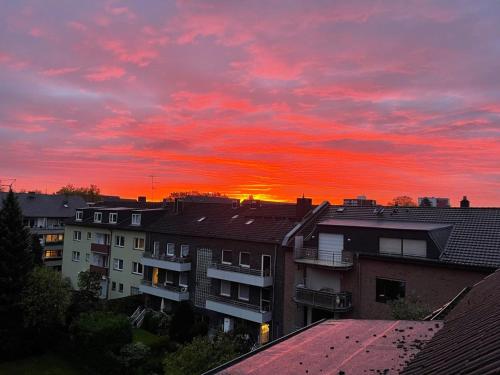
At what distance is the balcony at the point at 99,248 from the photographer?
4306 centimetres

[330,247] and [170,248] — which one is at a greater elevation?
[330,247]

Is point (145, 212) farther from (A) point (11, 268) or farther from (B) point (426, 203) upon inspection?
(B) point (426, 203)

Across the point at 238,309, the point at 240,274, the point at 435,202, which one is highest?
the point at 435,202

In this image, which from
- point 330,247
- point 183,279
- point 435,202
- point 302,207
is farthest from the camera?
point 183,279

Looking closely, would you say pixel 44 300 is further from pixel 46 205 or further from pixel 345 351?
pixel 46 205

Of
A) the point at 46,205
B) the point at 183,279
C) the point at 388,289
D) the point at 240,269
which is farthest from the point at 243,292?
the point at 46,205

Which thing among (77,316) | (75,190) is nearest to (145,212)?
(77,316)

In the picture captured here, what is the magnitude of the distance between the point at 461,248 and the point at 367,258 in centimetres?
550

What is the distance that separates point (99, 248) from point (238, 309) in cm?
2217

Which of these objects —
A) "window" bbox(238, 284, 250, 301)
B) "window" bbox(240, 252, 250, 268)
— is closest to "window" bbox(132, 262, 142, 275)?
"window" bbox(238, 284, 250, 301)

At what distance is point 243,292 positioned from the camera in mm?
30891

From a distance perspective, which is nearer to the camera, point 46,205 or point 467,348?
point 467,348

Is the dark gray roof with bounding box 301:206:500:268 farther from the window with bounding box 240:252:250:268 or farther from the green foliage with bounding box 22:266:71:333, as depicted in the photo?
the green foliage with bounding box 22:266:71:333

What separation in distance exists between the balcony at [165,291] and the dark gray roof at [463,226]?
41.2ft
